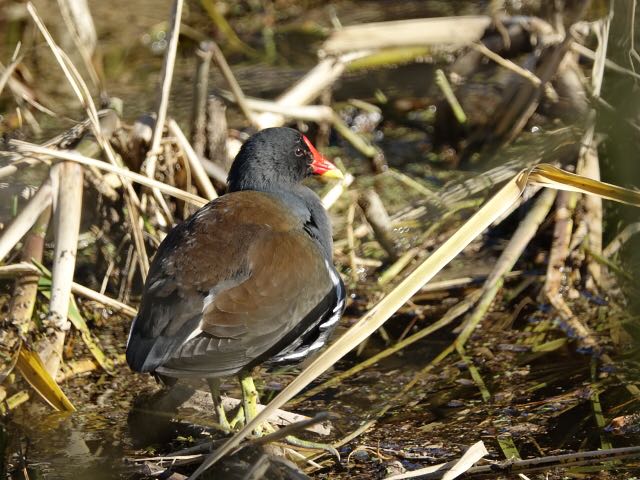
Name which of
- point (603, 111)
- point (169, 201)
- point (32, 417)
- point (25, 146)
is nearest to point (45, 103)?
point (169, 201)

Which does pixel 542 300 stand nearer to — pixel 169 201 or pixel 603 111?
pixel 603 111

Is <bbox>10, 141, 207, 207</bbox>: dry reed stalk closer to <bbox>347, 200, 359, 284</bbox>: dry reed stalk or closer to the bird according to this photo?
the bird

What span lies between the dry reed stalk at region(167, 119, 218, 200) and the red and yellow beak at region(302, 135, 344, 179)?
0.42 metres

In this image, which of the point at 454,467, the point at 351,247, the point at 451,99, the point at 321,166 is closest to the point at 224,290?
the point at 454,467

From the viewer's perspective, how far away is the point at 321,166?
11.3 feet

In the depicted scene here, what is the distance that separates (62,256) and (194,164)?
69cm

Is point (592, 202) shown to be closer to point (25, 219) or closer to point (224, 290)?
point (224, 290)

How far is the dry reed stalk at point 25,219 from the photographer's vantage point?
306 cm

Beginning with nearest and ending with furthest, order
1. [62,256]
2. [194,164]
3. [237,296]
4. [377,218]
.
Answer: [237,296] → [62,256] → [194,164] → [377,218]

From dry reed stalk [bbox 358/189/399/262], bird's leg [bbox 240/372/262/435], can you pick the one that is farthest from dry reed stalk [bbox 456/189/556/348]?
bird's leg [bbox 240/372/262/435]

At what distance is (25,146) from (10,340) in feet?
1.97

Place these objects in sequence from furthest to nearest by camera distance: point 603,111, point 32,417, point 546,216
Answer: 1. point 546,216
2. point 603,111
3. point 32,417

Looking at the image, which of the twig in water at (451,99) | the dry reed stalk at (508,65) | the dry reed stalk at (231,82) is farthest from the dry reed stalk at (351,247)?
the twig in water at (451,99)

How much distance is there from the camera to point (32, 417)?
295 cm
